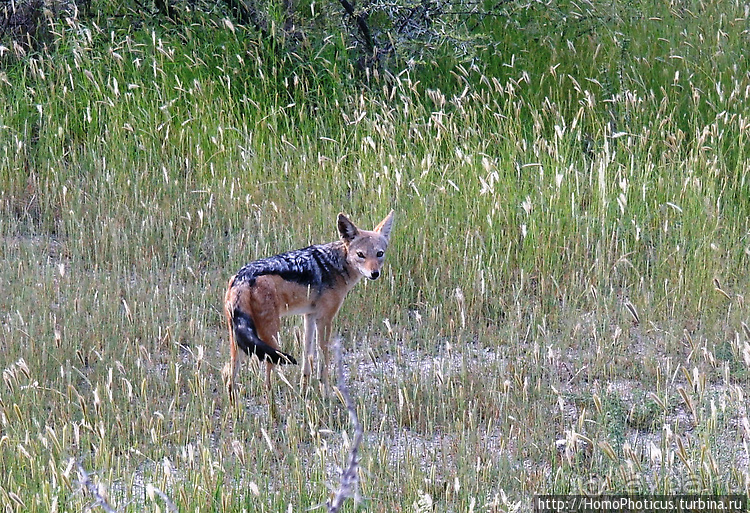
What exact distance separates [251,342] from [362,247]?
111 cm

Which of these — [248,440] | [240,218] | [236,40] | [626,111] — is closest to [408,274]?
[240,218]

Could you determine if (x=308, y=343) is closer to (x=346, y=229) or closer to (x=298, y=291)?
(x=298, y=291)

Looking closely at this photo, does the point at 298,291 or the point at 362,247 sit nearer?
the point at 298,291

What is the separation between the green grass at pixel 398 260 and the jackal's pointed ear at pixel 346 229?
26.3 inches

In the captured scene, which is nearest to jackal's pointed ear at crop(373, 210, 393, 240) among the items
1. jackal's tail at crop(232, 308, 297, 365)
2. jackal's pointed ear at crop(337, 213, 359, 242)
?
jackal's pointed ear at crop(337, 213, 359, 242)

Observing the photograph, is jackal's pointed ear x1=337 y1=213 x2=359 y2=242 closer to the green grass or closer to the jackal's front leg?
the jackal's front leg

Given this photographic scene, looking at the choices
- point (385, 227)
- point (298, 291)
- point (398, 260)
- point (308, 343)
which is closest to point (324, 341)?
point (308, 343)

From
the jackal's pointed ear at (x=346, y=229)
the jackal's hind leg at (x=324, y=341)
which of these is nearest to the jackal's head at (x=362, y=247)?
the jackal's pointed ear at (x=346, y=229)

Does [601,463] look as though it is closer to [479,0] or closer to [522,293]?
[522,293]

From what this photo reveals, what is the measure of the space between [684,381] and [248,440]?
2.55 m

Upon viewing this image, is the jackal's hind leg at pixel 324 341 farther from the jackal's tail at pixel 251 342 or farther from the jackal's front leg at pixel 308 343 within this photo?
the jackal's tail at pixel 251 342

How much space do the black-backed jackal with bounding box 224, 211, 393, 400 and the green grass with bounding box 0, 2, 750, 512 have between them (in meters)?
0.30

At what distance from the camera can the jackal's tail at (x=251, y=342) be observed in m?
4.69

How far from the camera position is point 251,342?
484cm
